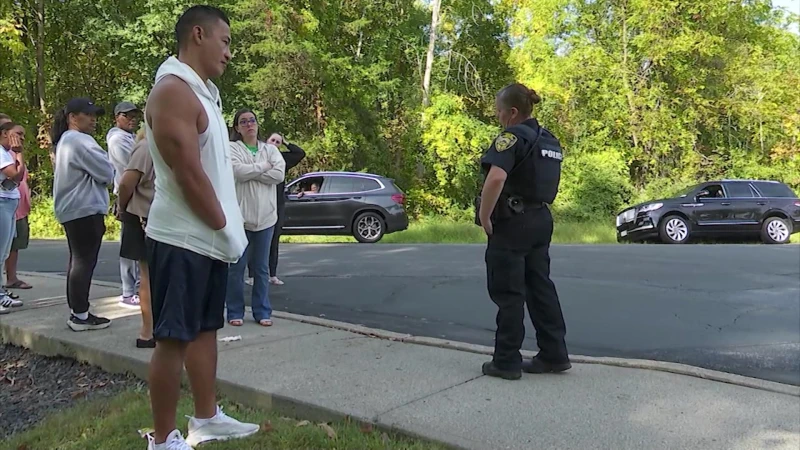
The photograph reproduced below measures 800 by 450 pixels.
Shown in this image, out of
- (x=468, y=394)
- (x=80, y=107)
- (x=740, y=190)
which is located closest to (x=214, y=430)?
(x=468, y=394)

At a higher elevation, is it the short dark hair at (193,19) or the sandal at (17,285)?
the short dark hair at (193,19)

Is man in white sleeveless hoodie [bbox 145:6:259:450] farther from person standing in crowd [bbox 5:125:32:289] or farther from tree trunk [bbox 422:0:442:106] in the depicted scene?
tree trunk [bbox 422:0:442:106]

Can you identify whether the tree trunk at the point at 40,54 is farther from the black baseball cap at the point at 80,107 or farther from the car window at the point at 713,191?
the car window at the point at 713,191

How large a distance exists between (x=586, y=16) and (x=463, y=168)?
7.35m

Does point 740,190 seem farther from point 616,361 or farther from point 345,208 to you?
point 616,361

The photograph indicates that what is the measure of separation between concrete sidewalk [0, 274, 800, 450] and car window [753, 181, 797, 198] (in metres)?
14.9

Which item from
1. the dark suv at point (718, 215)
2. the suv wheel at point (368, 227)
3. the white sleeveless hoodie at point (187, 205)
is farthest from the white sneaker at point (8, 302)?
the dark suv at point (718, 215)

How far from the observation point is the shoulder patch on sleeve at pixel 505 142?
12.7ft

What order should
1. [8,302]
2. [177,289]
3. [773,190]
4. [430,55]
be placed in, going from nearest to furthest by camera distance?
[177,289] → [8,302] → [773,190] → [430,55]

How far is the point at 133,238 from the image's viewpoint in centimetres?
477

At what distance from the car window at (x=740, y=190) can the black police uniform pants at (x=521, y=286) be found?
14.7 metres

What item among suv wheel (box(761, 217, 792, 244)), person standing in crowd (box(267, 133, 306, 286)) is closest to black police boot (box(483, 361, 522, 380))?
person standing in crowd (box(267, 133, 306, 286))

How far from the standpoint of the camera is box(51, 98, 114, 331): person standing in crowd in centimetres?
494

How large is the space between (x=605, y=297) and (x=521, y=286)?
3714 mm
